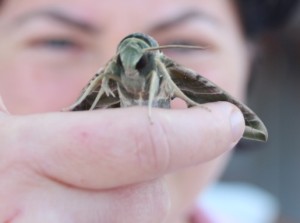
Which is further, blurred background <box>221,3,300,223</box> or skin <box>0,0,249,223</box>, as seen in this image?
blurred background <box>221,3,300,223</box>

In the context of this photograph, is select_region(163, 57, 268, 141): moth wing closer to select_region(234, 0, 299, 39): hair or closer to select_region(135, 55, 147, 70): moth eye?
select_region(135, 55, 147, 70): moth eye


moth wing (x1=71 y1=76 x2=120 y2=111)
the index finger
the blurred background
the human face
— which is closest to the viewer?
the index finger

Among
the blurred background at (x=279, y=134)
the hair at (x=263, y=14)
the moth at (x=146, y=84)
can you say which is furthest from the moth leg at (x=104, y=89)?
the blurred background at (x=279, y=134)

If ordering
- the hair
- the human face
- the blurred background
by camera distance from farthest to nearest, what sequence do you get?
the blurred background
the hair
the human face

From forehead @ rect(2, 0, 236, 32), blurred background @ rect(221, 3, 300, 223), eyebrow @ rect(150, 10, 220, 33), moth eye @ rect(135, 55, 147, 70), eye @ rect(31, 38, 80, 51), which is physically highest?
forehead @ rect(2, 0, 236, 32)

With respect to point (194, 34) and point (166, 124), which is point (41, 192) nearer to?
point (166, 124)

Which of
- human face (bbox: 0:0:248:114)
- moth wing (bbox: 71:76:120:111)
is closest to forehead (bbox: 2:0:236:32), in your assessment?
human face (bbox: 0:0:248:114)

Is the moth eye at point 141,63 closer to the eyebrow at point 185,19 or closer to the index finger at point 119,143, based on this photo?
the index finger at point 119,143
